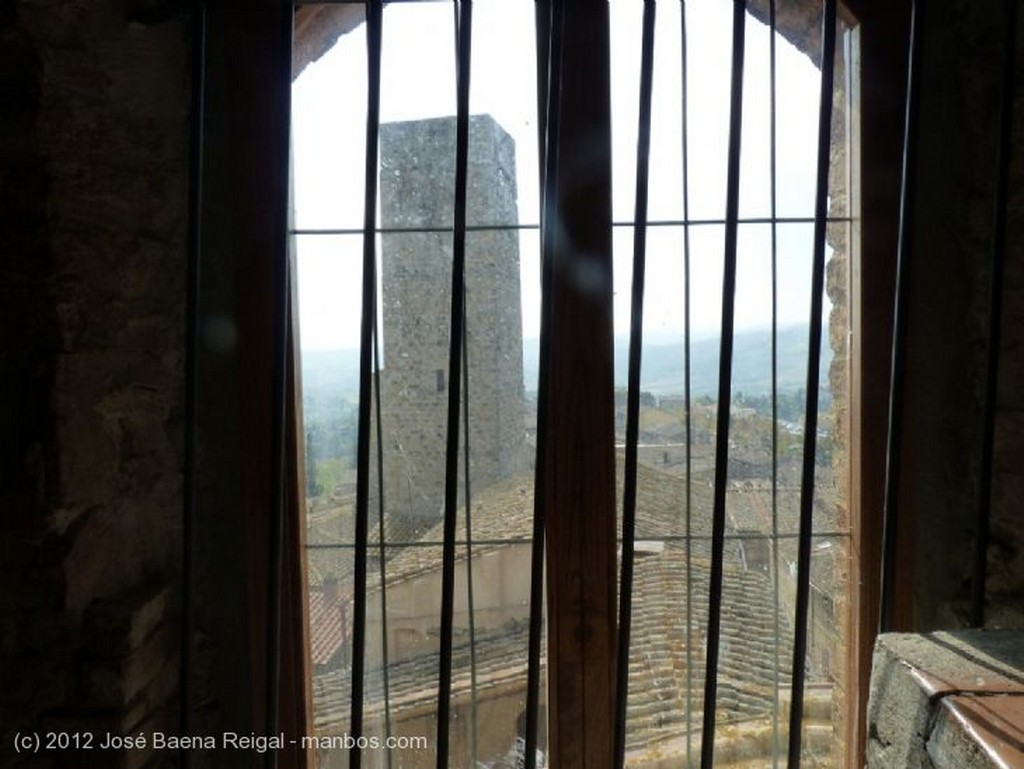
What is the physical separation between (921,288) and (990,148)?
9.9 inches

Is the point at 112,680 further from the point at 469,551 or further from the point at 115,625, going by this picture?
the point at 469,551

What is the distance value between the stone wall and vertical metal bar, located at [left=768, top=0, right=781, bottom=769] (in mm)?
1011

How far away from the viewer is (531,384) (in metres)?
1.36

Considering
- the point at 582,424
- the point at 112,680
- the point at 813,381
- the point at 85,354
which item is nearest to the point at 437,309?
the point at 582,424

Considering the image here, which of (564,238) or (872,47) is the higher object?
(872,47)

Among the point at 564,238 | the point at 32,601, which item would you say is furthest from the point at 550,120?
the point at 32,601

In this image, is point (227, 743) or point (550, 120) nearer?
point (550, 120)

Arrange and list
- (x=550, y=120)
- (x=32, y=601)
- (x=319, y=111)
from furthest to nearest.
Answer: (x=319, y=111)
(x=32, y=601)
(x=550, y=120)

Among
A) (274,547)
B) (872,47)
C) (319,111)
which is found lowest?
(274,547)

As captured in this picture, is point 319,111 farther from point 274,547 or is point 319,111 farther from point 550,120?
point 274,547

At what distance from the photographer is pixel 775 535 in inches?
54.0

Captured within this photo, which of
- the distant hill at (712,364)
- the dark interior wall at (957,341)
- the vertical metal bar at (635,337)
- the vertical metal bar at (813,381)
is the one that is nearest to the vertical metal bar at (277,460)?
the vertical metal bar at (635,337)

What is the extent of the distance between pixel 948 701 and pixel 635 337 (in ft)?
1.59

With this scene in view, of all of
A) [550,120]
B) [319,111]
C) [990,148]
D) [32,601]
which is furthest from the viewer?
[319,111]
